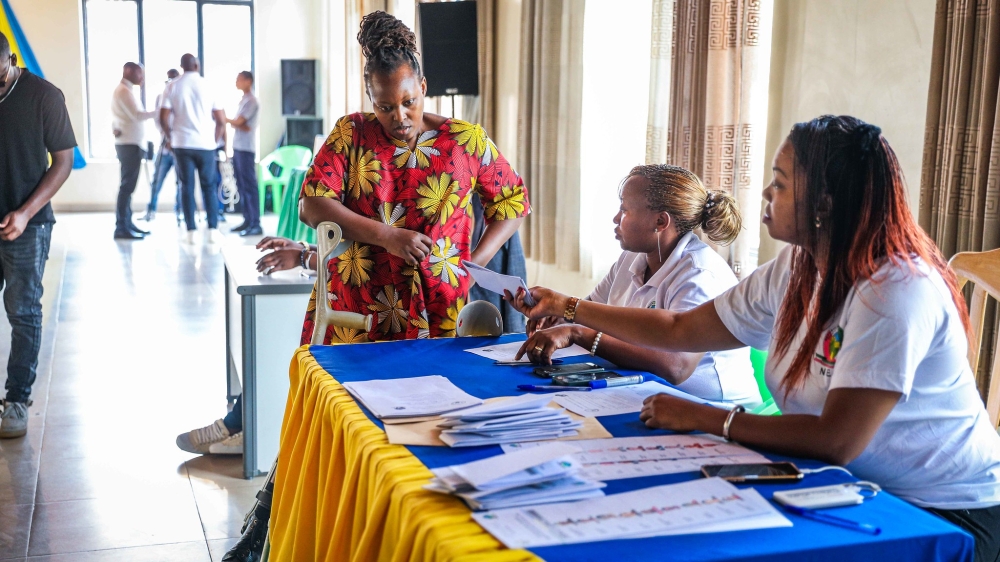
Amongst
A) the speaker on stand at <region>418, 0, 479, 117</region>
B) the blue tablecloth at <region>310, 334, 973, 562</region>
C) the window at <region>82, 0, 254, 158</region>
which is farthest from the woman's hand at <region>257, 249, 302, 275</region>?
the window at <region>82, 0, 254, 158</region>

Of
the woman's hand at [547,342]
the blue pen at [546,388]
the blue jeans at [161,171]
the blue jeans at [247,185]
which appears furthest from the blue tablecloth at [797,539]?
the blue jeans at [161,171]

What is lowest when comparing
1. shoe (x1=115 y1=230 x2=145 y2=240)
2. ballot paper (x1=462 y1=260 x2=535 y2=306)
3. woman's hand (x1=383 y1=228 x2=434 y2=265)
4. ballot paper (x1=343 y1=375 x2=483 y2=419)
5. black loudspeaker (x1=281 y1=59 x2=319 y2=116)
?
shoe (x1=115 y1=230 x2=145 y2=240)

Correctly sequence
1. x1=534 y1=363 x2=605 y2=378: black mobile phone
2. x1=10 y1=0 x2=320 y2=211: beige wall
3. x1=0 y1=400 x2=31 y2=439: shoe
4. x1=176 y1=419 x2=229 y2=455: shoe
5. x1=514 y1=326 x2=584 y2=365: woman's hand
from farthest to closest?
x1=10 y1=0 x2=320 y2=211: beige wall, x1=0 y1=400 x2=31 y2=439: shoe, x1=176 y1=419 x2=229 y2=455: shoe, x1=514 y1=326 x2=584 y2=365: woman's hand, x1=534 y1=363 x2=605 y2=378: black mobile phone

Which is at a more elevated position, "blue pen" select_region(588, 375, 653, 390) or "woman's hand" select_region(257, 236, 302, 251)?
"woman's hand" select_region(257, 236, 302, 251)

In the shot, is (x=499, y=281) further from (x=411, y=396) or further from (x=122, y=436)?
(x=122, y=436)

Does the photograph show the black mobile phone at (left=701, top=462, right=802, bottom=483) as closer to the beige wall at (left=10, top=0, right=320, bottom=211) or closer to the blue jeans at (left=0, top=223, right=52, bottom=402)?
the blue jeans at (left=0, top=223, right=52, bottom=402)

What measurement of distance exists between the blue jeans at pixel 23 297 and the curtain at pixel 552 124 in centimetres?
256

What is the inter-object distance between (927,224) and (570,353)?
1.08m

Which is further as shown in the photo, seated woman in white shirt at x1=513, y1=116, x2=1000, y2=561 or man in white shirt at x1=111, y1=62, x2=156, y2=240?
man in white shirt at x1=111, y1=62, x2=156, y2=240

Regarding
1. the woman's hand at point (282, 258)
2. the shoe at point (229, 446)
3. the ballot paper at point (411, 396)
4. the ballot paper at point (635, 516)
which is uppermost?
the woman's hand at point (282, 258)

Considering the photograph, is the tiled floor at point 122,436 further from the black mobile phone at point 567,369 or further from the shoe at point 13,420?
the black mobile phone at point 567,369

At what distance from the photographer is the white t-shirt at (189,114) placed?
8.85 meters

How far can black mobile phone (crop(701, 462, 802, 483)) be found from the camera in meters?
1.30

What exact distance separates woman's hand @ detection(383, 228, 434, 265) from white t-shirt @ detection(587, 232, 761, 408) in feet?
1.80
